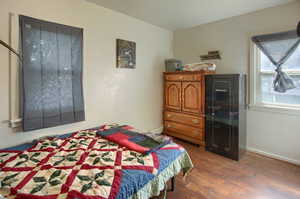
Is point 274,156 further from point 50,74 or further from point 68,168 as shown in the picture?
point 50,74

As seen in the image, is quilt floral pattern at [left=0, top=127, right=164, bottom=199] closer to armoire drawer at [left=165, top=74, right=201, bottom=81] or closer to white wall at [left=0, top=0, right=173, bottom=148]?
white wall at [left=0, top=0, right=173, bottom=148]

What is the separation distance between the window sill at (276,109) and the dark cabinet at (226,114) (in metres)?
0.20

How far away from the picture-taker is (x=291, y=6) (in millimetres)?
2455

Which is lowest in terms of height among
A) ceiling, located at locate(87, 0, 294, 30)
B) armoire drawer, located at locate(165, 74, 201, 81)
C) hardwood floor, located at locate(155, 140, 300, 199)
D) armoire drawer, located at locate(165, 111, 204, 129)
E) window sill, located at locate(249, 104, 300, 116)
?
hardwood floor, located at locate(155, 140, 300, 199)

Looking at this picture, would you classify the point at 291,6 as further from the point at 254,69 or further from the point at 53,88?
the point at 53,88

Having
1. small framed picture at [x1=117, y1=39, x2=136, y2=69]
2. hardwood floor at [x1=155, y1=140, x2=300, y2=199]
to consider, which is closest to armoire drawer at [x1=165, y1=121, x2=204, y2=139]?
hardwood floor at [x1=155, y1=140, x2=300, y2=199]

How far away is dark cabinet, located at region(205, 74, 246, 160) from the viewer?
2.61 meters

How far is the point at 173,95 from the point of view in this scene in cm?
351

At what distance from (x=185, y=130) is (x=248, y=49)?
72.1 inches

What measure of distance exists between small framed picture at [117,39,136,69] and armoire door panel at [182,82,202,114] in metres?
1.09

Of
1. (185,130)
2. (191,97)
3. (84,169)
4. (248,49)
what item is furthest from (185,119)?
(84,169)

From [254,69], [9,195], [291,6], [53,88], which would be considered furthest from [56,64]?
[291,6]

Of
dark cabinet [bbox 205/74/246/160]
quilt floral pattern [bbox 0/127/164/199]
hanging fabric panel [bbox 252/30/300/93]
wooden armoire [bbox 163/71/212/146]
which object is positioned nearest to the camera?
quilt floral pattern [bbox 0/127/164/199]

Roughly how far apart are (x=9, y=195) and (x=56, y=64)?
1487 millimetres
